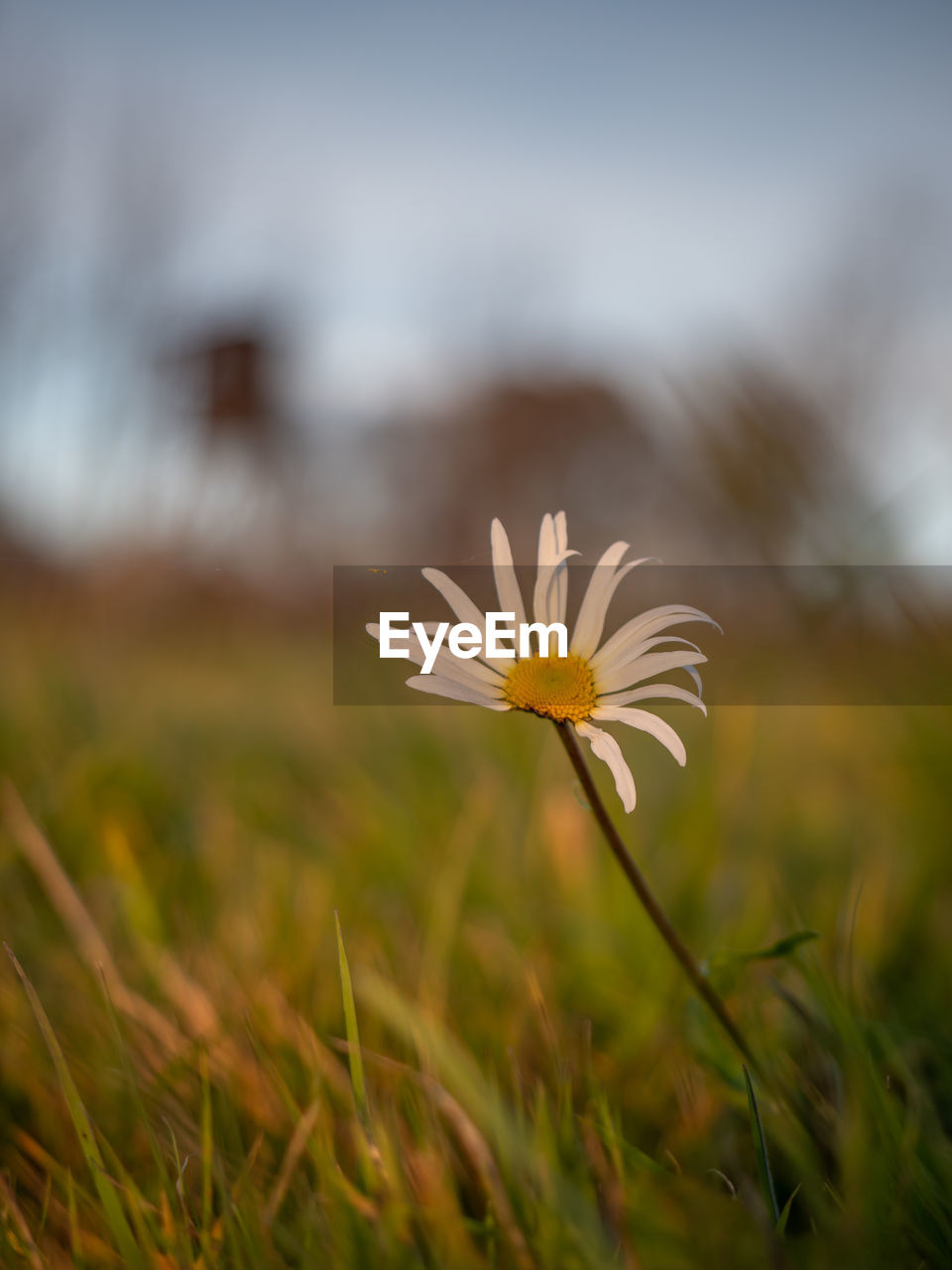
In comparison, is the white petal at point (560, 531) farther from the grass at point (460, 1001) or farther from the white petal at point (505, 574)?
the grass at point (460, 1001)

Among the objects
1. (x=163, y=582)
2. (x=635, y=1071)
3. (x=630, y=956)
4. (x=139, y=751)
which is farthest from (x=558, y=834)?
(x=163, y=582)

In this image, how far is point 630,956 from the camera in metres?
0.81

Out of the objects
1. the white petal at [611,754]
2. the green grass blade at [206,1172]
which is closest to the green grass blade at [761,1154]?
the white petal at [611,754]

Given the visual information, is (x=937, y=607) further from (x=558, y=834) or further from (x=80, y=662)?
(x=80, y=662)

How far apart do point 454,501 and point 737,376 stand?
61.6 inches

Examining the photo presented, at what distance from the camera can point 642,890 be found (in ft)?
1.40

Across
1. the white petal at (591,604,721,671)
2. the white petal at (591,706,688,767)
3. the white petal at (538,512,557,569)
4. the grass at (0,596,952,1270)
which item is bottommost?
the grass at (0,596,952,1270)

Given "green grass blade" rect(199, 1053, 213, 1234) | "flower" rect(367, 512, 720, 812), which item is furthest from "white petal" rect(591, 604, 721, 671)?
"green grass blade" rect(199, 1053, 213, 1234)

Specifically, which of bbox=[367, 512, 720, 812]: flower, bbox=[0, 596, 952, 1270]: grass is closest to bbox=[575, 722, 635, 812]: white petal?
bbox=[367, 512, 720, 812]: flower

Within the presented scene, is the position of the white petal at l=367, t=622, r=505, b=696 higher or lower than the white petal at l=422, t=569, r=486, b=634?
lower

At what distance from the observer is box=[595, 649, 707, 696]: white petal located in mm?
335

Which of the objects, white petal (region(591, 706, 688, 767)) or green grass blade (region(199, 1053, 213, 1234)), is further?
green grass blade (region(199, 1053, 213, 1234))

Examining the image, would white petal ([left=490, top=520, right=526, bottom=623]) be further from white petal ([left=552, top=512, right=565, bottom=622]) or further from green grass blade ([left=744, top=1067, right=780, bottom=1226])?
green grass blade ([left=744, top=1067, right=780, bottom=1226])

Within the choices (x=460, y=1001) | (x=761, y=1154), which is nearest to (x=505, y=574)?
(x=761, y=1154)
